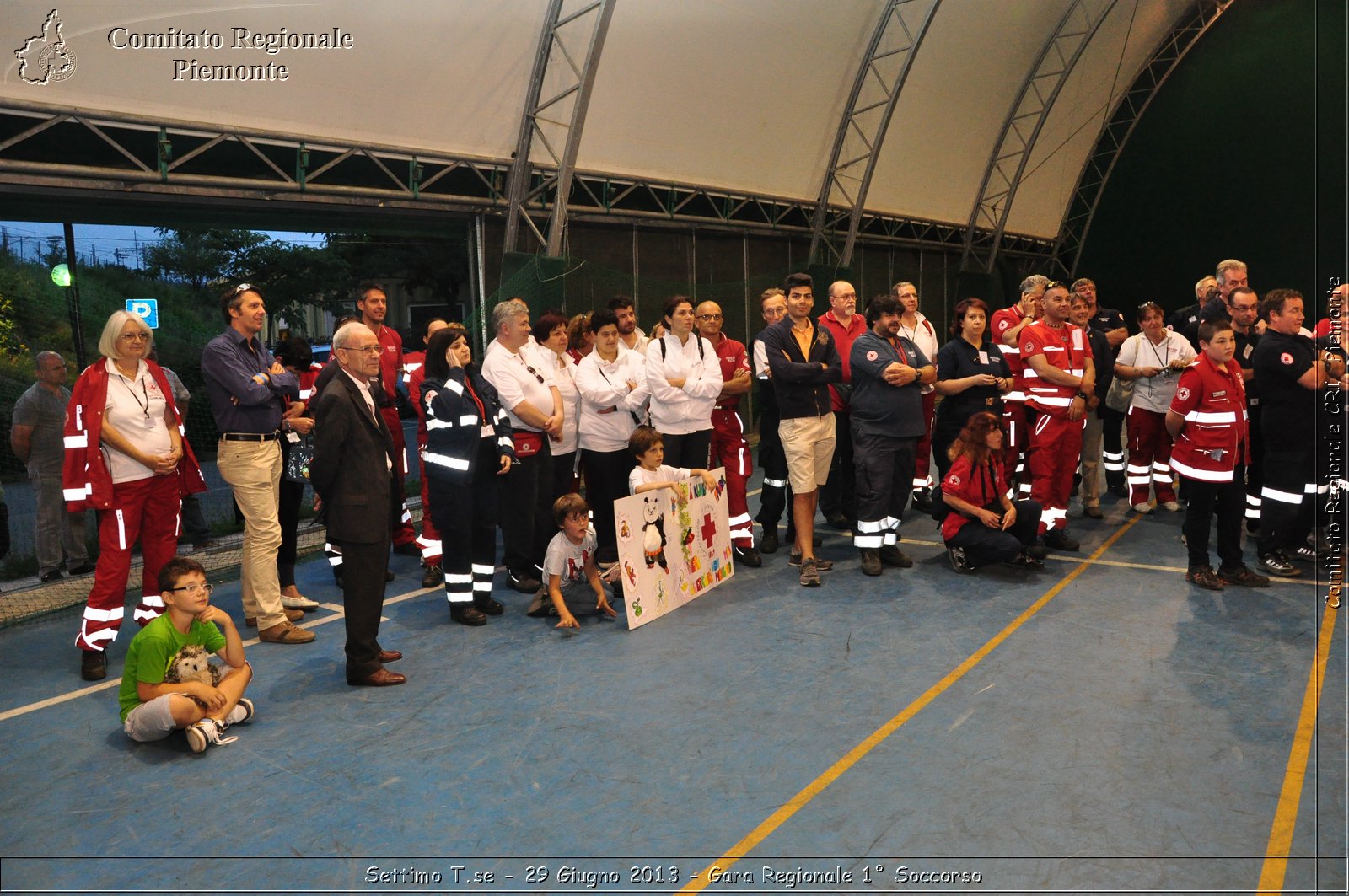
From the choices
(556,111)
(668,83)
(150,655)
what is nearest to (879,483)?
(150,655)

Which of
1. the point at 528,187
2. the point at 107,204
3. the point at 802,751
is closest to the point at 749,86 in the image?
the point at 528,187

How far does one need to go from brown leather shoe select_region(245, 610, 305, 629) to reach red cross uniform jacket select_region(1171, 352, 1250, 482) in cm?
537

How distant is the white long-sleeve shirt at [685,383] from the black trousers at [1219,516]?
2.96m

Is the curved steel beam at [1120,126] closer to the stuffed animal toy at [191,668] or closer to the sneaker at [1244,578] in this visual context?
the sneaker at [1244,578]

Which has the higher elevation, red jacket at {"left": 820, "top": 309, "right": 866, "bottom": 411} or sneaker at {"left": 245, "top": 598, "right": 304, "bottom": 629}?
red jacket at {"left": 820, "top": 309, "right": 866, "bottom": 411}

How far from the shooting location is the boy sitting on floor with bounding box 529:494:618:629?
5.43 meters

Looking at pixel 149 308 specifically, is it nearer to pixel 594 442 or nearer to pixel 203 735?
pixel 594 442

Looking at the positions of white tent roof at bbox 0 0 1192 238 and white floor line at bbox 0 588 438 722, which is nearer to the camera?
white floor line at bbox 0 588 438 722

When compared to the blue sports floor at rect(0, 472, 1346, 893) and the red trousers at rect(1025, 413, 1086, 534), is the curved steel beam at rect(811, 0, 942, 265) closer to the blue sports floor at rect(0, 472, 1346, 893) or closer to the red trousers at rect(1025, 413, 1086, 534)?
the red trousers at rect(1025, 413, 1086, 534)

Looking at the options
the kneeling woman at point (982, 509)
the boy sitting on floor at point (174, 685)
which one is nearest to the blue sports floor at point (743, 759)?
the boy sitting on floor at point (174, 685)

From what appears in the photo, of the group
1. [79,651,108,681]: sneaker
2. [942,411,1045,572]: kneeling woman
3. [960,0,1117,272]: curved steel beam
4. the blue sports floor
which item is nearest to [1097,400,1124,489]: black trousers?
[942,411,1045,572]: kneeling woman

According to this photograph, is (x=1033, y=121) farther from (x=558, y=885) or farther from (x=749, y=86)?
(x=558, y=885)

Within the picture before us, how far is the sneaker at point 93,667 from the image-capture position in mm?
4848

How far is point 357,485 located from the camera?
14.9ft
